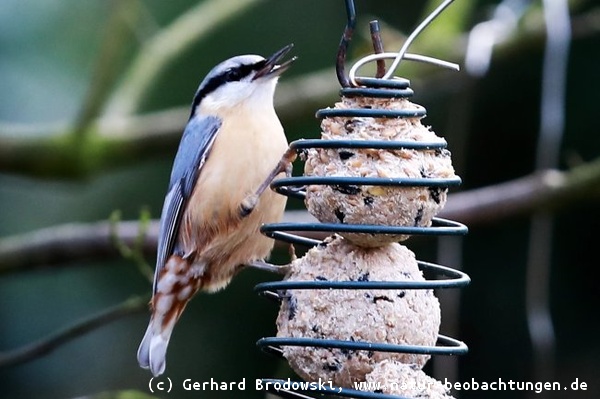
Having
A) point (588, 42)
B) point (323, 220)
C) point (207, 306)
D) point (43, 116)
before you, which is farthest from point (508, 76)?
point (323, 220)

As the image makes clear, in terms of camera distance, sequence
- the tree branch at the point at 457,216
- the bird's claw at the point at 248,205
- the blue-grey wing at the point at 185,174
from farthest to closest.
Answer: the tree branch at the point at 457,216 < the blue-grey wing at the point at 185,174 < the bird's claw at the point at 248,205

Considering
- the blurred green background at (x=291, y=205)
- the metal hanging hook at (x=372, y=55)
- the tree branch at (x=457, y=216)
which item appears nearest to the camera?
the metal hanging hook at (x=372, y=55)

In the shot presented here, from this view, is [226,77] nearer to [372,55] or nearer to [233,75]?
[233,75]

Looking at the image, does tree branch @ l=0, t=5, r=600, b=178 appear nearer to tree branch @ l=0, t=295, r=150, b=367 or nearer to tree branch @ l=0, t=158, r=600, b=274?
tree branch @ l=0, t=158, r=600, b=274

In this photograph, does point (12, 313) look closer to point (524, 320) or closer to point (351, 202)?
point (524, 320)

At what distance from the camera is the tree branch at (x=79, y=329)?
139 inches

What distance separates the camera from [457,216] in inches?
178

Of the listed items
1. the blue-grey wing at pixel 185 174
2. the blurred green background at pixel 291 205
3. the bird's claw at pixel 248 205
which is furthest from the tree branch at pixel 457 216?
the blurred green background at pixel 291 205

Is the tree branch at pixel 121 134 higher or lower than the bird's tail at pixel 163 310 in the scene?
higher

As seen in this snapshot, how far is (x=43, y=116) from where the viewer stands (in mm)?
6004

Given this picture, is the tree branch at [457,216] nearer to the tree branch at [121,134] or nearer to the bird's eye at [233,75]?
the tree branch at [121,134]

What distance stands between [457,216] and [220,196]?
1382mm

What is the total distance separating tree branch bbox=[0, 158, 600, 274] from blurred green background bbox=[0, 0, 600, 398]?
1.13 m

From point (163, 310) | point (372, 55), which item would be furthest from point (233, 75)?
point (372, 55)
